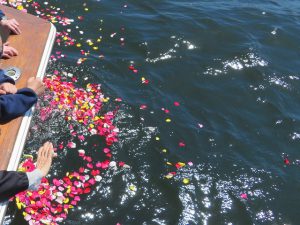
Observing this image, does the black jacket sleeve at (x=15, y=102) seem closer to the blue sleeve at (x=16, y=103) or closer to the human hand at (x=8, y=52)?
the blue sleeve at (x=16, y=103)

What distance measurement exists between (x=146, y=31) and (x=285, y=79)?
3052 millimetres

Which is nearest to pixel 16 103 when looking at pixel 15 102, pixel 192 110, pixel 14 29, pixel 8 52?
pixel 15 102

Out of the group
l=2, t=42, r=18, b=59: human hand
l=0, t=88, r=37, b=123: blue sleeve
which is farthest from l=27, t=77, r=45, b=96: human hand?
l=2, t=42, r=18, b=59: human hand

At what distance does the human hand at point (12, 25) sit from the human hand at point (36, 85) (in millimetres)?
914

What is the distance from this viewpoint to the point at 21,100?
405 cm

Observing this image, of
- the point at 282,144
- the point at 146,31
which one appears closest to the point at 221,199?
the point at 282,144

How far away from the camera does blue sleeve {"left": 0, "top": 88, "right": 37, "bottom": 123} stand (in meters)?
3.92

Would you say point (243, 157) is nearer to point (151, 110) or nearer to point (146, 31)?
point (151, 110)

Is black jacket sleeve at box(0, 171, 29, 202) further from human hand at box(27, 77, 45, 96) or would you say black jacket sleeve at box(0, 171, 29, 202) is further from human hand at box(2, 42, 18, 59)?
human hand at box(2, 42, 18, 59)

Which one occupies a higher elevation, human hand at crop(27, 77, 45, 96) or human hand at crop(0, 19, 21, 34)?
human hand at crop(0, 19, 21, 34)

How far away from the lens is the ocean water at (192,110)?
554 centimetres

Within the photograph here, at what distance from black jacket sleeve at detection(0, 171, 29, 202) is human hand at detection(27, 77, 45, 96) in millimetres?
985

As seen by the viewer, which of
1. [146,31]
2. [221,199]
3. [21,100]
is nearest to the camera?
[21,100]

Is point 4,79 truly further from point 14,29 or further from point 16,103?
point 14,29
